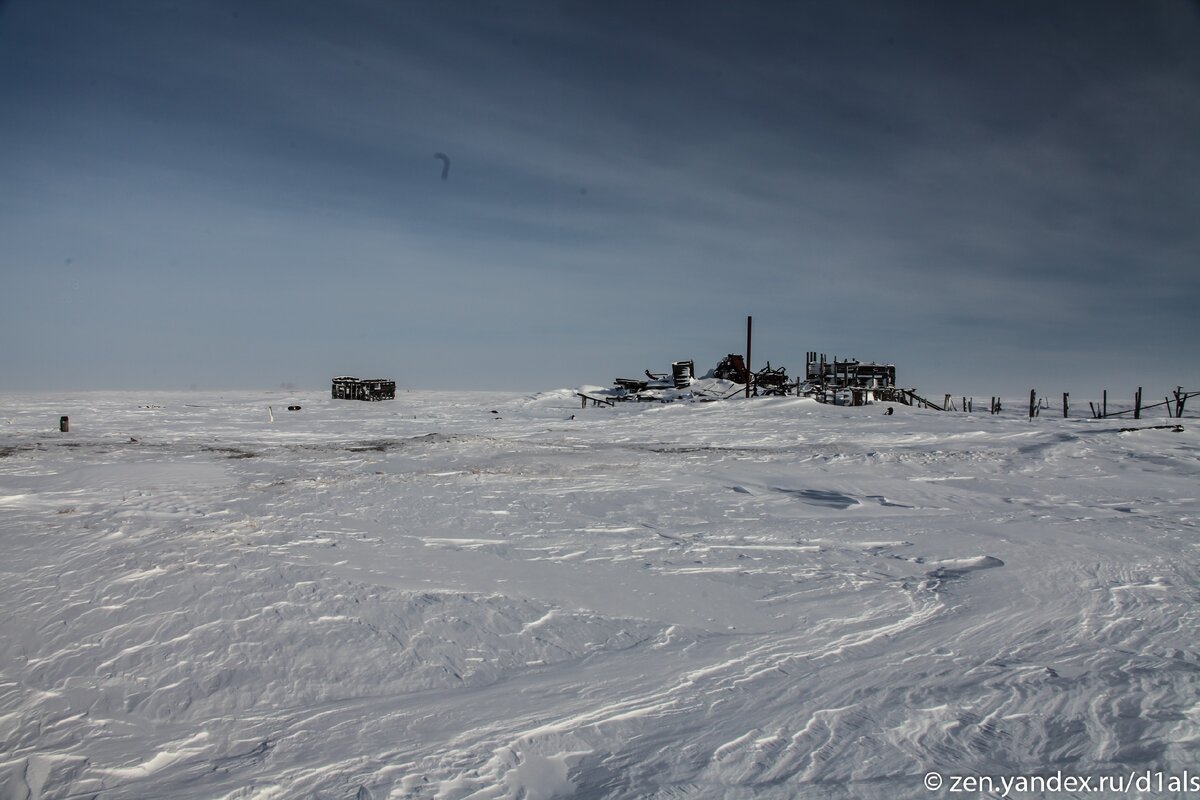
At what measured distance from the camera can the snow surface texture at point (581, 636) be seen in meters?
2.83

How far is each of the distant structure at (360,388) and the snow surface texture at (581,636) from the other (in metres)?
31.9

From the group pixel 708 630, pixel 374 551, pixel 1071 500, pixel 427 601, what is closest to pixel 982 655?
pixel 708 630

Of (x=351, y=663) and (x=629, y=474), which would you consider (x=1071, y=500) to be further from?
(x=351, y=663)

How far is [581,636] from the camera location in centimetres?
437

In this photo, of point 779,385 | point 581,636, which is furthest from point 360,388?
point 581,636

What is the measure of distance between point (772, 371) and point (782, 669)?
3291 centimetres

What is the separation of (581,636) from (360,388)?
39.7m

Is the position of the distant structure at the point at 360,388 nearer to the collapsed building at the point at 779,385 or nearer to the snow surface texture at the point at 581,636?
the collapsed building at the point at 779,385

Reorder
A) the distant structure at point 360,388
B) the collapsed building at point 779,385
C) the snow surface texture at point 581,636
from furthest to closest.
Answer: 1. the distant structure at point 360,388
2. the collapsed building at point 779,385
3. the snow surface texture at point 581,636

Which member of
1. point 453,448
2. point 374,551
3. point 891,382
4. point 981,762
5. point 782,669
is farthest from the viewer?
point 891,382

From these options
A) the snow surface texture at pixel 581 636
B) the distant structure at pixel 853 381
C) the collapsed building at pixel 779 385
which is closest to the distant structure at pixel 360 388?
the collapsed building at pixel 779 385

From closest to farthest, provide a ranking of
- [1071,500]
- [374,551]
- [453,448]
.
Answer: [374,551] → [1071,500] → [453,448]

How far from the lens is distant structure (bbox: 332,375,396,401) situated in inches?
1624

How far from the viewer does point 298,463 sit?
12.0 meters
